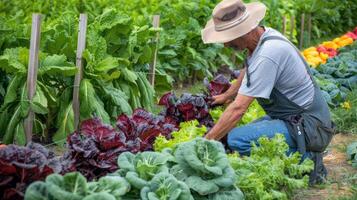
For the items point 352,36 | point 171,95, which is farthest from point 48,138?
point 352,36

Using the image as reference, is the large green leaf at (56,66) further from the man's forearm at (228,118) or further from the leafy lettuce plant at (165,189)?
the leafy lettuce plant at (165,189)

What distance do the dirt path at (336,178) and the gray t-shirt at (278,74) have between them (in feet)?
2.56

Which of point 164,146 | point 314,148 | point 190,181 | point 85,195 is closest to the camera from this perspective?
point 85,195

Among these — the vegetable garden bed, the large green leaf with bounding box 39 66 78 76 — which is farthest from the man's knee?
the large green leaf with bounding box 39 66 78 76

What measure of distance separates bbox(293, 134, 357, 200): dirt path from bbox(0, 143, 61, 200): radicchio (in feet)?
7.75

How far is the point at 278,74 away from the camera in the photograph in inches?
226

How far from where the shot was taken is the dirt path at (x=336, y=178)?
593 centimetres

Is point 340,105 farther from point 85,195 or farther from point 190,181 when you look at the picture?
point 85,195

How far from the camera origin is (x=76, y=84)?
7215 mm

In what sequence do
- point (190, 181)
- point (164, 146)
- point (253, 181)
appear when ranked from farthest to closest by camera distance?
point (164, 146) → point (253, 181) → point (190, 181)

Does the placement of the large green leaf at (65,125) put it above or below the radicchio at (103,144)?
below

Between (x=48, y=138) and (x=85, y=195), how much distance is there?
371 centimetres

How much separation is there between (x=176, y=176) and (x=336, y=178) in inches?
91.2

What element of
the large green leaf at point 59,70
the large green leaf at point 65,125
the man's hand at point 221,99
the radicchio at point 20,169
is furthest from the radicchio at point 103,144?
the large green leaf at point 65,125
